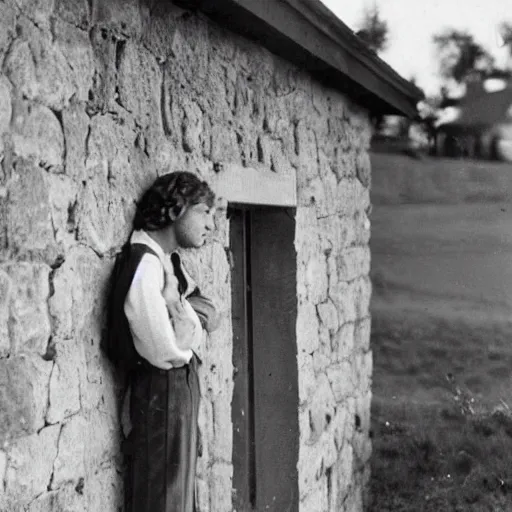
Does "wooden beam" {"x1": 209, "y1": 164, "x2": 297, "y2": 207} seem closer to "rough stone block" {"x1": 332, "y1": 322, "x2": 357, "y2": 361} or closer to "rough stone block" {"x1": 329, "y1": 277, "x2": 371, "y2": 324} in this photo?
"rough stone block" {"x1": 329, "y1": 277, "x2": 371, "y2": 324}

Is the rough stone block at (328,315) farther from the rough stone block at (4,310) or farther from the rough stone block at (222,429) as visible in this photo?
the rough stone block at (4,310)

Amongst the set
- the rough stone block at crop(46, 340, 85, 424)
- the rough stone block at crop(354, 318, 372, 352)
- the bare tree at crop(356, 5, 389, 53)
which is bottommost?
the rough stone block at crop(354, 318, 372, 352)

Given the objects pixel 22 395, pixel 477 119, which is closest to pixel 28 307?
pixel 22 395

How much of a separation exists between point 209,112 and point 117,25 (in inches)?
28.2

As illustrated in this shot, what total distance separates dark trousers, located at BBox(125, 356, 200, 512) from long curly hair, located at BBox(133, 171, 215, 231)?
483mm

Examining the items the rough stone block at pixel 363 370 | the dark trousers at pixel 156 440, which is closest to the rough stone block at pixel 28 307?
the dark trousers at pixel 156 440

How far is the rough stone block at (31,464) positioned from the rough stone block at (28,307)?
246mm

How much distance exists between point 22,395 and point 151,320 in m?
0.49

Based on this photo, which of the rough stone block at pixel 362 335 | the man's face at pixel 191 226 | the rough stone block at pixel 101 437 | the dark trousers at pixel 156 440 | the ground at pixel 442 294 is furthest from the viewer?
the ground at pixel 442 294

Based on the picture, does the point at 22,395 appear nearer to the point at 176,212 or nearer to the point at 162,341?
the point at 162,341

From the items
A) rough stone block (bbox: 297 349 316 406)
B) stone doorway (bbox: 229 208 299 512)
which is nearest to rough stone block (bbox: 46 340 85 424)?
stone doorway (bbox: 229 208 299 512)

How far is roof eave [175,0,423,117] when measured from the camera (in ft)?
11.5

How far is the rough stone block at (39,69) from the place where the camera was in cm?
244

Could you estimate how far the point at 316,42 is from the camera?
4195mm
